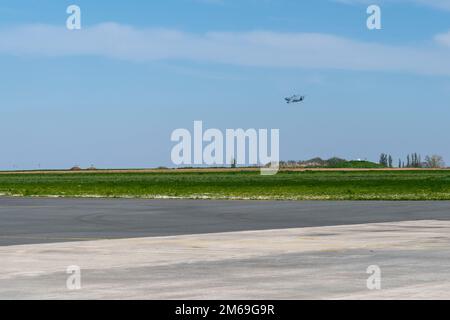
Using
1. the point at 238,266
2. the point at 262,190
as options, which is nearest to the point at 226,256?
the point at 238,266

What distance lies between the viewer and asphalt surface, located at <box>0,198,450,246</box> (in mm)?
31172

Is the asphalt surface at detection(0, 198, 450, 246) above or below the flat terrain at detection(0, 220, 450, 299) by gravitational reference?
above

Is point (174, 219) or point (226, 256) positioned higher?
point (174, 219)

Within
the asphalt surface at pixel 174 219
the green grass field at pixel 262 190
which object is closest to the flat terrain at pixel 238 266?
the asphalt surface at pixel 174 219

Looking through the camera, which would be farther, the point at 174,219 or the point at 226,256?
the point at 174,219

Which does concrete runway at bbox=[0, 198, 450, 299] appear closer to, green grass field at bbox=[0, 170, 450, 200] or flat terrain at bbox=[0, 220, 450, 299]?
flat terrain at bbox=[0, 220, 450, 299]

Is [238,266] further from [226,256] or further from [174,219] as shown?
[174,219]

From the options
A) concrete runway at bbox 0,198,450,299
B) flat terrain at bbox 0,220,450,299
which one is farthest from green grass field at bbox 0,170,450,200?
flat terrain at bbox 0,220,450,299

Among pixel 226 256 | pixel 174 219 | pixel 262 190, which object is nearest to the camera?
pixel 226 256

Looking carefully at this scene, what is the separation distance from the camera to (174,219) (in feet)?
130

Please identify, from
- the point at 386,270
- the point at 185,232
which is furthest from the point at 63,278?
the point at 185,232

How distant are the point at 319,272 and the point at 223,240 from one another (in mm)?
8707
